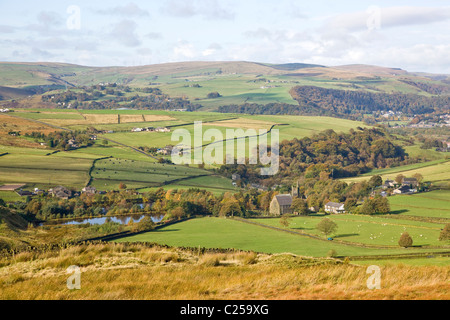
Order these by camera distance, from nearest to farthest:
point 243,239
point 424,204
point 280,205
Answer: point 243,239 < point 424,204 < point 280,205

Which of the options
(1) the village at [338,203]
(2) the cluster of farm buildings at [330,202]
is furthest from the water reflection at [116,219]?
(2) the cluster of farm buildings at [330,202]

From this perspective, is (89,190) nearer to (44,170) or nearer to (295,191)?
(44,170)

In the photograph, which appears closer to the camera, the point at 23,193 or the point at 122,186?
the point at 23,193

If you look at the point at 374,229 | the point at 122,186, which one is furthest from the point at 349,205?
the point at 122,186

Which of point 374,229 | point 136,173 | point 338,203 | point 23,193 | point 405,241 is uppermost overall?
point 136,173

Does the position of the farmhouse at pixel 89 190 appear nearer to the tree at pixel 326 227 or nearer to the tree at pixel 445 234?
the tree at pixel 326 227

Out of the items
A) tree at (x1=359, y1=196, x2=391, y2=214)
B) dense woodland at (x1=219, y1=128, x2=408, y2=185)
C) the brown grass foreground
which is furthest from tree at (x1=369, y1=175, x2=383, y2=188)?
the brown grass foreground

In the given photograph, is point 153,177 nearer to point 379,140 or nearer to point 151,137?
point 151,137
